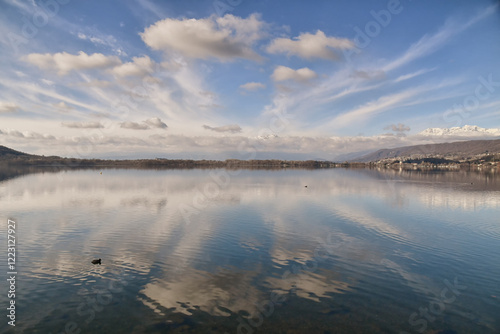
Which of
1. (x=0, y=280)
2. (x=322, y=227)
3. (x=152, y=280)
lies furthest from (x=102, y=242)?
(x=322, y=227)

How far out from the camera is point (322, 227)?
30.0 meters

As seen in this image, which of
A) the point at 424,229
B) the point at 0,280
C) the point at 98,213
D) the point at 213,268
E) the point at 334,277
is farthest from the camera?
the point at 98,213

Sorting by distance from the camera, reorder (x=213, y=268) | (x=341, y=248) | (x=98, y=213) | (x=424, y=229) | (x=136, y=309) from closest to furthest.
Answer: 1. (x=136, y=309)
2. (x=213, y=268)
3. (x=341, y=248)
4. (x=424, y=229)
5. (x=98, y=213)

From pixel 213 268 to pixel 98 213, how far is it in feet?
82.8

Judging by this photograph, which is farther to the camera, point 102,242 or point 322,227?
point 322,227

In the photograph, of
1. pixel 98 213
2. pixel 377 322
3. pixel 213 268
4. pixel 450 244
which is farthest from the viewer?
pixel 98 213

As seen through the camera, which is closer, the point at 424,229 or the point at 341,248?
the point at 341,248

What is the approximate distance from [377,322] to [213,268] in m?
10.2

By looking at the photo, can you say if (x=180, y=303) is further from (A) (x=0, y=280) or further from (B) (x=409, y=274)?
(B) (x=409, y=274)

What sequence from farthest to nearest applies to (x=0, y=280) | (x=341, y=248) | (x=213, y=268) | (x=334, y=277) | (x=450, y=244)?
(x=450, y=244)
(x=341, y=248)
(x=213, y=268)
(x=334, y=277)
(x=0, y=280)

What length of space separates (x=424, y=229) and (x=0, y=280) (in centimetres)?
3661

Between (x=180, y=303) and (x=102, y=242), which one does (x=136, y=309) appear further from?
(x=102, y=242)

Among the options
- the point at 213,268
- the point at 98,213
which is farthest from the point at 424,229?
the point at 98,213

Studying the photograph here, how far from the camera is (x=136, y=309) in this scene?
43.4ft
